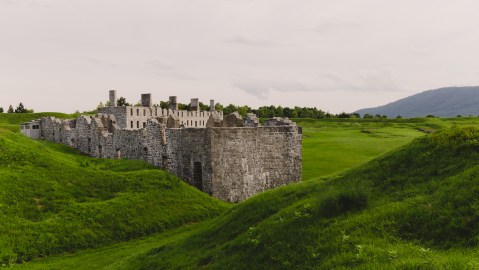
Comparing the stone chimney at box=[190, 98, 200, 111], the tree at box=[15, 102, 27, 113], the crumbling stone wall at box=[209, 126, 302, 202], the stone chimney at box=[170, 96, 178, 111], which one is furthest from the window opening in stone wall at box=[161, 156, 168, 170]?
the tree at box=[15, 102, 27, 113]

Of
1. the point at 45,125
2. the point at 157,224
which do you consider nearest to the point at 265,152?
the point at 157,224

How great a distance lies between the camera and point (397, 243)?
10.1m

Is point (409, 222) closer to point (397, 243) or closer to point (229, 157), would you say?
point (397, 243)

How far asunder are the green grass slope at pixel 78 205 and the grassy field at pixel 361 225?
4.95ft

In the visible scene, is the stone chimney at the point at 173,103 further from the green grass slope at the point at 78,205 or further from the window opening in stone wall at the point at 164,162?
the green grass slope at the point at 78,205

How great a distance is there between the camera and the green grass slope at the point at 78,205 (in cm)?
2039

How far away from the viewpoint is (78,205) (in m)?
23.6

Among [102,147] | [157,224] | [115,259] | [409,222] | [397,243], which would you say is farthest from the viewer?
[102,147]

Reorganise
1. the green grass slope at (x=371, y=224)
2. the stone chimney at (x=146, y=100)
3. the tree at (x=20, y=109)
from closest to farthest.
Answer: the green grass slope at (x=371, y=224) → the stone chimney at (x=146, y=100) → the tree at (x=20, y=109)

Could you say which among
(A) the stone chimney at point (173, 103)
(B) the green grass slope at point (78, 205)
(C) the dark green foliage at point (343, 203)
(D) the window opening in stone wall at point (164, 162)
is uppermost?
(A) the stone chimney at point (173, 103)

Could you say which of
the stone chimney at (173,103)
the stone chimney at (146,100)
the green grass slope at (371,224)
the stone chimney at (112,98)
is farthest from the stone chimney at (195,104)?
the green grass slope at (371,224)

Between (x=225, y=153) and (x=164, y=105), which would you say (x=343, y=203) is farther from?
(x=164, y=105)

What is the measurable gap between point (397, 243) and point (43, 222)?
1857 centimetres

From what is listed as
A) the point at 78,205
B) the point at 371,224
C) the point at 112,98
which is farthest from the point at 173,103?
the point at 371,224
